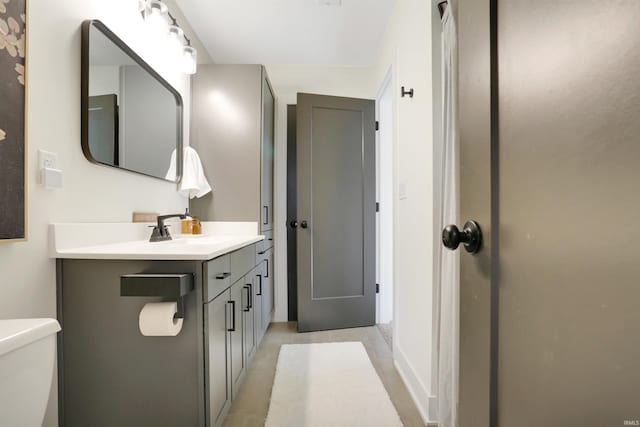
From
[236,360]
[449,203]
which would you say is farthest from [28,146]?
[449,203]

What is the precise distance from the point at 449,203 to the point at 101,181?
1545mm

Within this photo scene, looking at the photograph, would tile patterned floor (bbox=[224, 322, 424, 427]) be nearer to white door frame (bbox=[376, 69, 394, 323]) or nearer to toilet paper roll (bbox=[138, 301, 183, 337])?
white door frame (bbox=[376, 69, 394, 323])

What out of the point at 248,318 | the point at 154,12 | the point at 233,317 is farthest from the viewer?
the point at 248,318

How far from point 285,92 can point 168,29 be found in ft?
4.09

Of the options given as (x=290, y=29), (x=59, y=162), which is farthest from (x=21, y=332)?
(x=290, y=29)

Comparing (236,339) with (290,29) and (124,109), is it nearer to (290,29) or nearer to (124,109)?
(124,109)

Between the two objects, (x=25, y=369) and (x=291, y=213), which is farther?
(x=291, y=213)

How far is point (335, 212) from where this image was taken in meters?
2.71

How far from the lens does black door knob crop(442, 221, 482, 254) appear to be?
21.4 inches

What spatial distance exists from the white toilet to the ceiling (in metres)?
2.25

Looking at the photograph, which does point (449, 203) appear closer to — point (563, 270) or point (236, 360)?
point (563, 270)

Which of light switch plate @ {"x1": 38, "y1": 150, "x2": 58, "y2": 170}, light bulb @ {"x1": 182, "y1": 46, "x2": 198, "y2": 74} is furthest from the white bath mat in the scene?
light bulb @ {"x1": 182, "y1": 46, "x2": 198, "y2": 74}

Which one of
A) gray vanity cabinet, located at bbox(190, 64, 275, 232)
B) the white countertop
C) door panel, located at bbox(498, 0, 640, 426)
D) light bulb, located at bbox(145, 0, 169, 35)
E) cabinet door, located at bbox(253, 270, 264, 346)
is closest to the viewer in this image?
door panel, located at bbox(498, 0, 640, 426)

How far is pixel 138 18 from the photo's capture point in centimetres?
164
